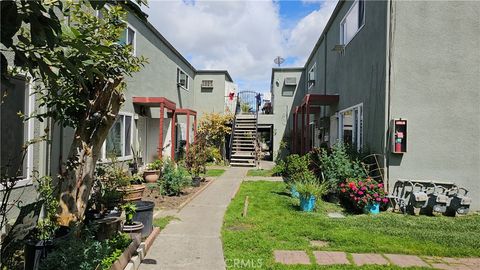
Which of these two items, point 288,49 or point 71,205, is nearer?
point 71,205

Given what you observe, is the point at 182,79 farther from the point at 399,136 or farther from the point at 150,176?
the point at 399,136

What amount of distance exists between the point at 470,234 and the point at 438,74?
3581mm

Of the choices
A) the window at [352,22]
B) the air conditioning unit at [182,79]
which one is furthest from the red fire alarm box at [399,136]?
the air conditioning unit at [182,79]

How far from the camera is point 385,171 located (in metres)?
8.08

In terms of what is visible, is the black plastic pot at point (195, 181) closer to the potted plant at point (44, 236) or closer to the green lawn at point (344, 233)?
the green lawn at point (344, 233)

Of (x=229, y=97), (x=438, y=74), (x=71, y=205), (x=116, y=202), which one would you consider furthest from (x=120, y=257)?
(x=229, y=97)

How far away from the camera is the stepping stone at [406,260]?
4695 mm

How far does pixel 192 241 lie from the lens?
5664 mm

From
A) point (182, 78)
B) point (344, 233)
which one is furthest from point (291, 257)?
point (182, 78)

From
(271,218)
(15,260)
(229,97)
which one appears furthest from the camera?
(229,97)

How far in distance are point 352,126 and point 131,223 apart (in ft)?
25.4

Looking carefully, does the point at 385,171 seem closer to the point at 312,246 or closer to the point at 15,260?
the point at 312,246

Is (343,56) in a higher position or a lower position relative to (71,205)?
higher

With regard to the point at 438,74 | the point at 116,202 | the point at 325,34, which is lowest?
the point at 116,202
